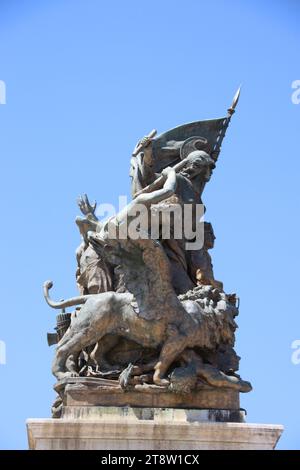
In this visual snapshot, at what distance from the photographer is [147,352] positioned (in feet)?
52.1

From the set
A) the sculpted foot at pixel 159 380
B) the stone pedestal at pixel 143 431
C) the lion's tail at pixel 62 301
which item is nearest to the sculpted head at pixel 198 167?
the lion's tail at pixel 62 301

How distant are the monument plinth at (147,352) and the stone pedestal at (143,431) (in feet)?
0.04

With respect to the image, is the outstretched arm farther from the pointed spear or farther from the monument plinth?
the pointed spear

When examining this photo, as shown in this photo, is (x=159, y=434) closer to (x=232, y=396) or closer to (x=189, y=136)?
(x=232, y=396)

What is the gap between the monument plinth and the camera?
15008 millimetres

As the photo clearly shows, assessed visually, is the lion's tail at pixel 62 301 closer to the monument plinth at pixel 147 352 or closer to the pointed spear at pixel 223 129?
the monument plinth at pixel 147 352

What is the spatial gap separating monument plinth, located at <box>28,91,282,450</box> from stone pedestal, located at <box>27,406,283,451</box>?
1 cm

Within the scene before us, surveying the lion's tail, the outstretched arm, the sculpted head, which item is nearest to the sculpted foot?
the lion's tail

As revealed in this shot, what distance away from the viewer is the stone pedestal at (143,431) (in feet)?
48.9

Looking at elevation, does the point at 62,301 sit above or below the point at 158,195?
below

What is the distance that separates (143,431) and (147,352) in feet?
4.41

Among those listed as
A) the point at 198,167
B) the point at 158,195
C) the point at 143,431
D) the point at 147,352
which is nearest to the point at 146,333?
the point at 147,352

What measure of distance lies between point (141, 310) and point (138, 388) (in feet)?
3.60

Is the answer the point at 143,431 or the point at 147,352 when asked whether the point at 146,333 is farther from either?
the point at 143,431
